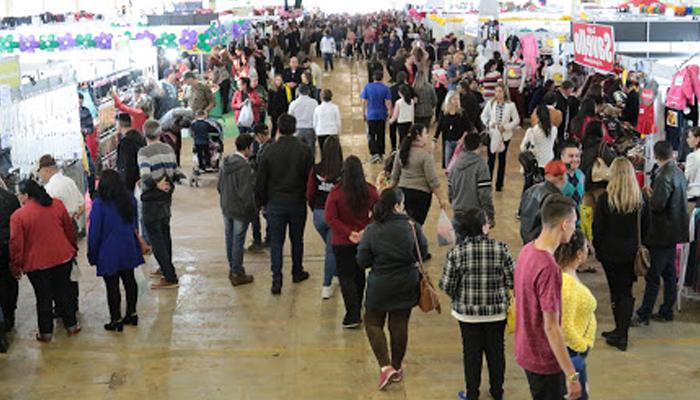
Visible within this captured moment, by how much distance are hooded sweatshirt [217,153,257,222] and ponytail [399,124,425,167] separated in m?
1.38

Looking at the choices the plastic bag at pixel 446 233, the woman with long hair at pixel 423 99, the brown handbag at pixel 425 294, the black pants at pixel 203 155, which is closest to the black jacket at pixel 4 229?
the brown handbag at pixel 425 294

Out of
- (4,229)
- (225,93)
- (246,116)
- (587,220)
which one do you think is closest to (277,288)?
(4,229)

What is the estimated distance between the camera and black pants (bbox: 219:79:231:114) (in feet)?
62.5

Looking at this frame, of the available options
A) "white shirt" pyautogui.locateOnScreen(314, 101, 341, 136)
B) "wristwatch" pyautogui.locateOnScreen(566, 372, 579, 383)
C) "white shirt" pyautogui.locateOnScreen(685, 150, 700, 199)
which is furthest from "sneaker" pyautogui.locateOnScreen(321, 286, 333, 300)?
"white shirt" pyautogui.locateOnScreen(314, 101, 341, 136)

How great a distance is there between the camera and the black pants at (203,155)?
41.0 feet

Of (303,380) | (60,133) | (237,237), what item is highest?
(60,133)

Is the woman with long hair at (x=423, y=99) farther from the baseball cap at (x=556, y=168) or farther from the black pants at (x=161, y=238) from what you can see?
the baseball cap at (x=556, y=168)

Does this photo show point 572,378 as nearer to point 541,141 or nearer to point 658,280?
point 658,280

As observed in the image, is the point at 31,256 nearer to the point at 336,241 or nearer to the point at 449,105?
the point at 336,241

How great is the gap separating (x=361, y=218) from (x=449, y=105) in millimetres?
4115

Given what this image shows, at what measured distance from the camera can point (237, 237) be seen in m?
7.96

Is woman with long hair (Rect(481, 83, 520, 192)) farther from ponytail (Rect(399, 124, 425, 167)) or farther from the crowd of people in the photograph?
ponytail (Rect(399, 124, 425, 167))

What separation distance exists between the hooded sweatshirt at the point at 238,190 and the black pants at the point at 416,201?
1.37 metres

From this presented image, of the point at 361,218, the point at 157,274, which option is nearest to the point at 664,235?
the point at 361,218
